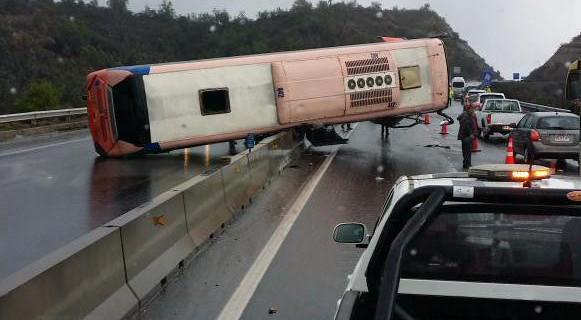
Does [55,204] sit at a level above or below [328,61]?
below

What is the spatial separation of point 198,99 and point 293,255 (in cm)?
1075

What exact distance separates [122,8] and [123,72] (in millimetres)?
125360

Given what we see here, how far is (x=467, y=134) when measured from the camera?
17.6 metres

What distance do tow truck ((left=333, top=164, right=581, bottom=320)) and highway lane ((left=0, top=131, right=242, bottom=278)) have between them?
5.98m

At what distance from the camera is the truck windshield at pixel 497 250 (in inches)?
136

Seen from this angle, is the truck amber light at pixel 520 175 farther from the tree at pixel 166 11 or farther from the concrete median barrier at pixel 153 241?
the tree at pixel 166 11

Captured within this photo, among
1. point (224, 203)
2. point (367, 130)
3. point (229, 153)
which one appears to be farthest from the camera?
point (367, 130)

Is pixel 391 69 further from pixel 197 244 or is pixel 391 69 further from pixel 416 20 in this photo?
pixel 416 20

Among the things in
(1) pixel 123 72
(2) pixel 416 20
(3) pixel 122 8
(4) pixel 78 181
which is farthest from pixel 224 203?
(2) pixel 416 20

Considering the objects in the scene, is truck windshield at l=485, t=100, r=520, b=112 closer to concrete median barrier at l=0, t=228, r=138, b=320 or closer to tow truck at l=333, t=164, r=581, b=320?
concrete median barrier at l=0, t=228, r=138, b=320

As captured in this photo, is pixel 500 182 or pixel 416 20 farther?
pixel 416 20

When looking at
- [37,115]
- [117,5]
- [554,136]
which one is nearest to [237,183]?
[554,136]

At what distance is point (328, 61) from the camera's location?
19.9 m

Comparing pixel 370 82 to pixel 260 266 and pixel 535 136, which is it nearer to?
pixel 535 136
